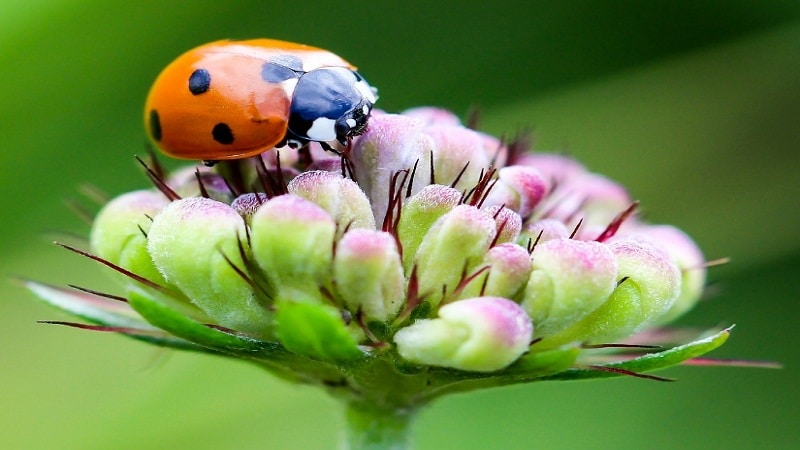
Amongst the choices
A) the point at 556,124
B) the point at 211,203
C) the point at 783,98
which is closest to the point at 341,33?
the point at 556,124

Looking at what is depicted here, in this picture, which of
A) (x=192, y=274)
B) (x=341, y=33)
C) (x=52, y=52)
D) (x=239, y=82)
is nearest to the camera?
(x=192, y=274)

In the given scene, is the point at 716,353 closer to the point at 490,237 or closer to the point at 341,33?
the point at 341,33

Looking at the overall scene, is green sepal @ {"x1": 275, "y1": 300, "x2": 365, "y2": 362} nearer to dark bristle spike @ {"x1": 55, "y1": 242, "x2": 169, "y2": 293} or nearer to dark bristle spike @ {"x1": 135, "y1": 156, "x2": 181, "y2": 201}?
dark bristle spike @ {"x1": 55, "y1": 242, "x2": 169, "y2": 293}

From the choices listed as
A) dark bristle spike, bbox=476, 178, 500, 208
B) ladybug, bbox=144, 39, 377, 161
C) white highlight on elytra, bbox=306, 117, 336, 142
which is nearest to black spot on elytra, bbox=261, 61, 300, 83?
ladybug, bbox=144, 39, 377, 161

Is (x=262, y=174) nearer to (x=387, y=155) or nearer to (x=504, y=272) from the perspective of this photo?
(x=387, y=155)

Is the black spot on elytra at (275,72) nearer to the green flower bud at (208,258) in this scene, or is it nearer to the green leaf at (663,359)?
the green flower bud at (208,258)

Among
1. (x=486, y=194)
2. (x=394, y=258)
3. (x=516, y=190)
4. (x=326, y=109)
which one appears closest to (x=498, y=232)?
(x=486, y=194)
